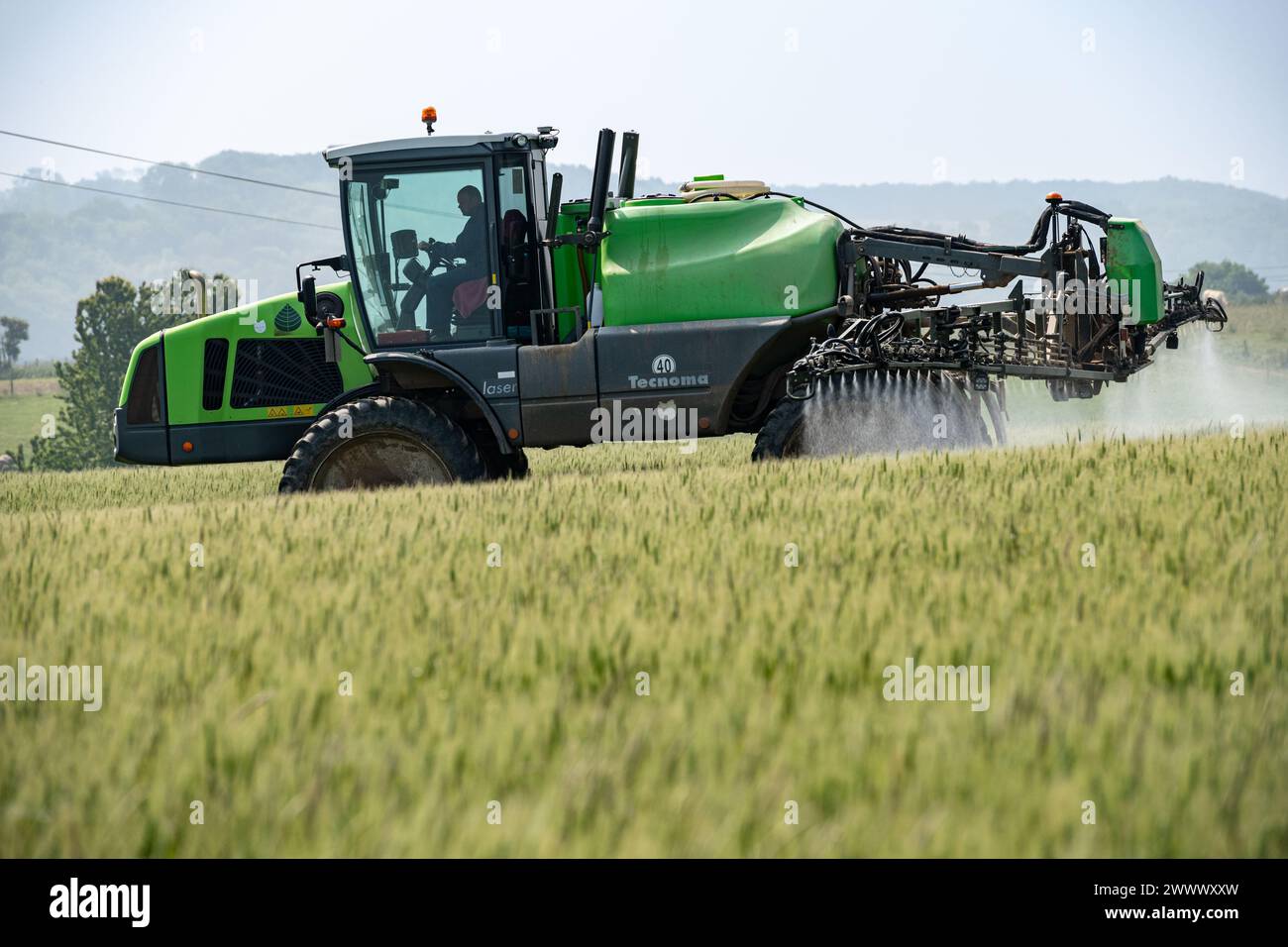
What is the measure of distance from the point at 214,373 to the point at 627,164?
158 inches

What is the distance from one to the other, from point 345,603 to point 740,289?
5844mm

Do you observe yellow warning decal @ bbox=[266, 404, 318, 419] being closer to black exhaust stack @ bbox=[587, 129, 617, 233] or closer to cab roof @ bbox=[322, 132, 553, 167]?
cab roof @ bbox=[322, 132, 553, 167]


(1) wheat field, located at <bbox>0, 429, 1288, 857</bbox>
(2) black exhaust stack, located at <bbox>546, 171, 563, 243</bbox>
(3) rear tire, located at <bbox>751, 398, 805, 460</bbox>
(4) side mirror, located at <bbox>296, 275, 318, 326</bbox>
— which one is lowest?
(1) wheat field, located at <bbox>0, 429, 1288, 857</bbox>

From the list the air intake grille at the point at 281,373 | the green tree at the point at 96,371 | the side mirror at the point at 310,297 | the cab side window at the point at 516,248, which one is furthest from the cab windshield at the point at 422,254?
the green tree at the point at 96,371

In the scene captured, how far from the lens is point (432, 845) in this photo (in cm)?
281

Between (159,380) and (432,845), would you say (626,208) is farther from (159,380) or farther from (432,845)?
(432,845)

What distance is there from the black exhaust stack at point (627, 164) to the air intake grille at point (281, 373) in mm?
2929

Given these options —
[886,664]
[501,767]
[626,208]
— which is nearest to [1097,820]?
[886,664]

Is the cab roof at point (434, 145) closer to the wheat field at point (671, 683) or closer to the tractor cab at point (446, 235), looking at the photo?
the tractor cab at point (446, 235)

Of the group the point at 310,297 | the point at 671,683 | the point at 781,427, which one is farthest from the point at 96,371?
the point at 671,683

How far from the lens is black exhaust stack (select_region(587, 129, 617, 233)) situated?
394 inches

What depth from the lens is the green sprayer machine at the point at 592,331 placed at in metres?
10.1

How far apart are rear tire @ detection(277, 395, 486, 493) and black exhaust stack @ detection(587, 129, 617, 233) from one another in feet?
6.67

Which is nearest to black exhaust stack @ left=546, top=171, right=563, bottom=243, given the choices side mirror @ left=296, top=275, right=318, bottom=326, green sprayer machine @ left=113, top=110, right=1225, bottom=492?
green sprayer machine @ left=113, top=110, right=1225, bottom=492
